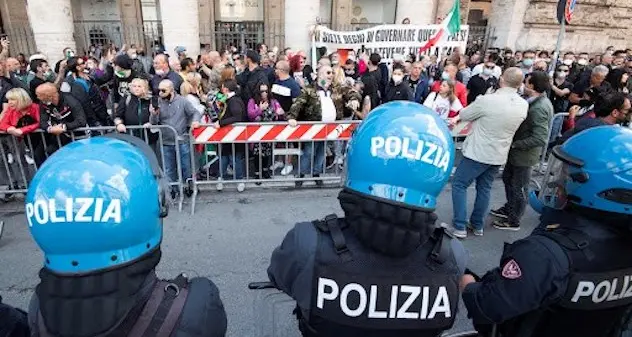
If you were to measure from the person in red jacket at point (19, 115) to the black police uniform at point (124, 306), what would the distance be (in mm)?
4644

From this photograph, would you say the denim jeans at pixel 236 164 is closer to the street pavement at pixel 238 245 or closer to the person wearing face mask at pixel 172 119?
the street pavement at pixel 238 245

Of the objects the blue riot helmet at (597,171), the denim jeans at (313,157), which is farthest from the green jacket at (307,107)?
the blue riot helmet at (597,171)

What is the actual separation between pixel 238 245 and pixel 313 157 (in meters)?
1.95

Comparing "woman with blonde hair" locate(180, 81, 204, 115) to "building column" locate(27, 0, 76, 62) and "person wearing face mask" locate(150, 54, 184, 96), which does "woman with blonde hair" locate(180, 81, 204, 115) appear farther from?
"building column" locate(27, 0, 76, 62)

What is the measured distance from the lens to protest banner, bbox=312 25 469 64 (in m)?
9.57

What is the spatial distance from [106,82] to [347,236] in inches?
325

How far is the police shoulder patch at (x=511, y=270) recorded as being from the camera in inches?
67.7

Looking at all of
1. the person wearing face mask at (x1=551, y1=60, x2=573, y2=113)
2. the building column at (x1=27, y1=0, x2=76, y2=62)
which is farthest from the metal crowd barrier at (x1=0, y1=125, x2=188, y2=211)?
the building column at (x1=27, y1=0, x2=76, y2=62)

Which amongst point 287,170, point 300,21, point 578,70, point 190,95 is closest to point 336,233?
point 287,170

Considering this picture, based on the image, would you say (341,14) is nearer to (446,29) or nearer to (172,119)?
(446,29)

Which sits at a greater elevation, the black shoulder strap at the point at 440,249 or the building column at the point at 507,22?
the building column at the point at 507,22

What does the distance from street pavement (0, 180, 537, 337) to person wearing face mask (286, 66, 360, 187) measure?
1.28ft

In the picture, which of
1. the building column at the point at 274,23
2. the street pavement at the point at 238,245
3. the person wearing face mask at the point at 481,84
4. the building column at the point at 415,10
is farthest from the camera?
Answer: the building column at the point at 274,23

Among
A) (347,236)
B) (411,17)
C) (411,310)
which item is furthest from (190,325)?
(411,17)
